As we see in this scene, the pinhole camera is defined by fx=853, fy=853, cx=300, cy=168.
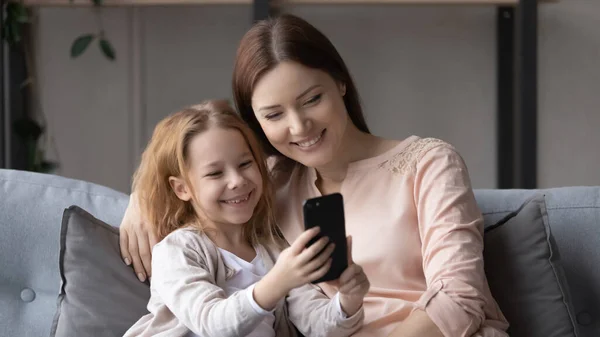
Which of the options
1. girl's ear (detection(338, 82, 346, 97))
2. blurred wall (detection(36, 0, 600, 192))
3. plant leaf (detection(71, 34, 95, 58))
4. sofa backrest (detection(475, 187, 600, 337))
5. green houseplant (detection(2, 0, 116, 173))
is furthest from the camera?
blurred wall (detection(36, 0, 600, 192))

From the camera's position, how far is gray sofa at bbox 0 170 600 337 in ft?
6.05

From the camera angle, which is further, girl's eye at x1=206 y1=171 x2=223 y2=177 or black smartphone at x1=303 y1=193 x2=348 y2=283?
girl's eye at x1=206 y1=171 x2=223 y2=177

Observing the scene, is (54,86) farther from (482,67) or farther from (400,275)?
(400,275)

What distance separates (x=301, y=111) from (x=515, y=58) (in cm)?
145

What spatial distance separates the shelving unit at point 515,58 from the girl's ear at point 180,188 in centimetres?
117

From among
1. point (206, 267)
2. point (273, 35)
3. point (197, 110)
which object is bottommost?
point (206, 267)

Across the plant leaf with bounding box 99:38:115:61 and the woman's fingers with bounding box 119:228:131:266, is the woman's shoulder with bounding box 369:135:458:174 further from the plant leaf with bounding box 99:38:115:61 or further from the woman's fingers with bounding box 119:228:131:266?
the plant leaf with bounding box 99:38:115:61

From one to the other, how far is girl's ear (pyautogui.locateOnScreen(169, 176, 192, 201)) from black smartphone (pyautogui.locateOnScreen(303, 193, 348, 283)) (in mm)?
406

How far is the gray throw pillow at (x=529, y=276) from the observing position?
1.69 meters

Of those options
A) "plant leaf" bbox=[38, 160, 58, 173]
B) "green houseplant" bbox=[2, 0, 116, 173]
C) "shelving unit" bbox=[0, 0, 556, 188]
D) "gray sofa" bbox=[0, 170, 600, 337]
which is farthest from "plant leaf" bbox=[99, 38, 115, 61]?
"gray sofa" bbox=[0, 170, 600, 337]

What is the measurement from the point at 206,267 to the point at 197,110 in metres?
0.32

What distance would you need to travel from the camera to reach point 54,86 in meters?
3.27

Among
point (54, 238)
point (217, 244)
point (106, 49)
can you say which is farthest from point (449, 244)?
point (106, 49)

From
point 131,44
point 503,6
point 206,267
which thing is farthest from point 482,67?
point 206,267
